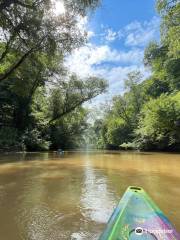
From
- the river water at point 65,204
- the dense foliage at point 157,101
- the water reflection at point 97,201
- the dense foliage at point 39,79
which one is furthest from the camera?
the dense foliage at point 157,101

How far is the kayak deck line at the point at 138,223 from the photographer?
8.25ft

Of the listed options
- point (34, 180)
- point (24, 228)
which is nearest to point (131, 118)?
point (34, 180)

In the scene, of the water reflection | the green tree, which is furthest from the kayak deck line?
the green tree

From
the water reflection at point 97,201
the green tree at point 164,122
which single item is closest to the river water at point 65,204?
the water reflection at point 97,201

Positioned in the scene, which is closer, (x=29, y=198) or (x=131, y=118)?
(x=29, y=198)

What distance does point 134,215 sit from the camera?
9.13 feet

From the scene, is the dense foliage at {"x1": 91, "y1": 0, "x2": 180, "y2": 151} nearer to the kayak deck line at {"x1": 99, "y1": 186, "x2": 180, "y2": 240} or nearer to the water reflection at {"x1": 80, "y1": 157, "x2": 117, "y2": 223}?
the water reflection at {"x1": 80, "y1": 157, "x2": 117, "y2": 223}

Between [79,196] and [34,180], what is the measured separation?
2.53 meters

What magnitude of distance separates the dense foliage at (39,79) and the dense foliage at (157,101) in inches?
187

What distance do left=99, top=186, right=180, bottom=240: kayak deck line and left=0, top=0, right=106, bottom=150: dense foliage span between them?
11.0m

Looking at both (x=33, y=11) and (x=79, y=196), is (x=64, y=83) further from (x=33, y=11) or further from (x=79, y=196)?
(x=79, y=196)

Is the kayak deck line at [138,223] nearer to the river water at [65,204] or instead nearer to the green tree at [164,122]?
the river water at [65,204]

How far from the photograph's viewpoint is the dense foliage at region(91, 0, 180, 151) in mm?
16881

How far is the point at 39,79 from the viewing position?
29.6m
